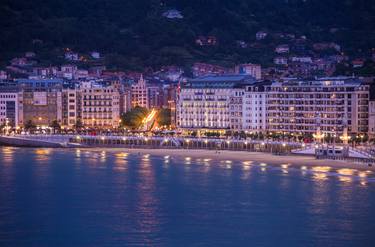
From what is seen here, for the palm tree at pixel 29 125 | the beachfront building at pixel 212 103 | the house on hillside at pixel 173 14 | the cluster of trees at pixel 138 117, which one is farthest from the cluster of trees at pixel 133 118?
the house on hillside at pixel 173 14

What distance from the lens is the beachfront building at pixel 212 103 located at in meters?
59.1

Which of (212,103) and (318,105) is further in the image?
(212,103)

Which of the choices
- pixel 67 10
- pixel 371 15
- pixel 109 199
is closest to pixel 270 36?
pixel 371 15

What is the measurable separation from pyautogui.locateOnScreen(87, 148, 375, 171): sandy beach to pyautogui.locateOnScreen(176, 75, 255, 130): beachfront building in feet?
24.5

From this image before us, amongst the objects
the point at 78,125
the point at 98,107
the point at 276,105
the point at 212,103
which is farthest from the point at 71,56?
the point at 276,105

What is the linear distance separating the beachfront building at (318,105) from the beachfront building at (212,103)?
7.05 feet

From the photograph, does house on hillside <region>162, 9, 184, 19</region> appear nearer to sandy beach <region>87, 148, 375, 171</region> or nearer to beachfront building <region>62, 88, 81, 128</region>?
beachfront building <region>62, 88, 81, 128</region>

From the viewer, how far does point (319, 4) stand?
109250 mm

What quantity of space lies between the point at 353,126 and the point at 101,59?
3803 cm

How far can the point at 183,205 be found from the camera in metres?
32.2

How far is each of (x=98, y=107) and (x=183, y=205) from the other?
32.4 m

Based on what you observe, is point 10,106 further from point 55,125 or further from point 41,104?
point 55,125

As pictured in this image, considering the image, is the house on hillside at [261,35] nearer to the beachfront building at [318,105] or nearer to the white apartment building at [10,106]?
the white apartment building at [10,106]

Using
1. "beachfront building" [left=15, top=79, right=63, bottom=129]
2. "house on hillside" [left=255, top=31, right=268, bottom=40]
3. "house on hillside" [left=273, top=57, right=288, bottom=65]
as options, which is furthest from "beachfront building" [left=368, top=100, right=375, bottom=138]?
"house on hillside" [left=255, top=31, right=268, bottom=40]
